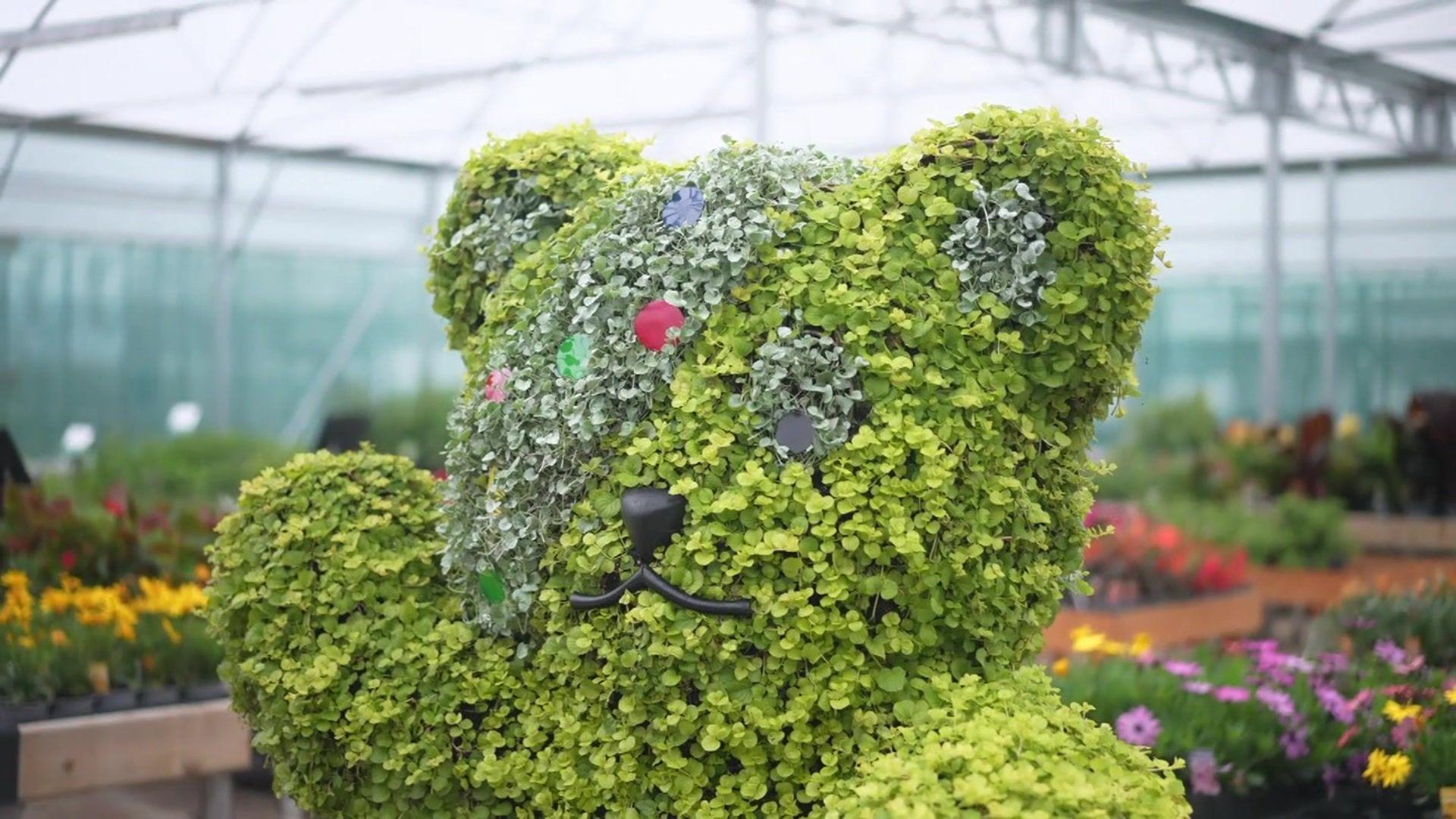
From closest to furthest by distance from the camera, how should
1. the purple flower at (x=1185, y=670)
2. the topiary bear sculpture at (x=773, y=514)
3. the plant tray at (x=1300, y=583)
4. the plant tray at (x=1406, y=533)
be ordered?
the topiary bear sculpture at (x=773, y=514) → the purple flower at (x=1185, y=670) → the plant tray at (x=1300, y=583) → the plant tray at (x=1406, y=533)

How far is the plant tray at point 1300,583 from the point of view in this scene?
7016 millimetres

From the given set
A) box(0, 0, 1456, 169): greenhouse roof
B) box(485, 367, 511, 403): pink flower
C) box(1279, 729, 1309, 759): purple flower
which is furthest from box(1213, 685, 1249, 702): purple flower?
box(0, 0, 1456, 169): greenhouse roof

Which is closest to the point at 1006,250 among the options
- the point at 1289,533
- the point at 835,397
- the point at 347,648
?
the point at 835,397

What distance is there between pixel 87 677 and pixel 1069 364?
9.62ft

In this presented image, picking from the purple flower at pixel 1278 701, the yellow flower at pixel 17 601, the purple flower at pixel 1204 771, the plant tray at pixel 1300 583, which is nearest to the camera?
the purple flower at pixel 1204 771

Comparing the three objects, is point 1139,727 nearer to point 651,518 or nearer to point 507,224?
point 651,518

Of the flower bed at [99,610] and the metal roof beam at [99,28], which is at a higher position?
the metal roof beam at [99,28]

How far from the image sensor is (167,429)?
Result: 927 cm

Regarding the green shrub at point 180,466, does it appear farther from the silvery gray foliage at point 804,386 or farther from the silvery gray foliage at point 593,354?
the silvery gray foliage at point 804,386

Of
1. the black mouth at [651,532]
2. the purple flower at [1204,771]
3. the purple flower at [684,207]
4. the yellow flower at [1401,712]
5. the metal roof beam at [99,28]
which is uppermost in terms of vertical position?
the metal roof beam at [99,28]

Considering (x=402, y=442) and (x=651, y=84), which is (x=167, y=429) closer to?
(x=402, y=442)

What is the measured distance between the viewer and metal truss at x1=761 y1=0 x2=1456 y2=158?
30.6 ft

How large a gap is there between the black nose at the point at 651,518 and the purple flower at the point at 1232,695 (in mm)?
1942

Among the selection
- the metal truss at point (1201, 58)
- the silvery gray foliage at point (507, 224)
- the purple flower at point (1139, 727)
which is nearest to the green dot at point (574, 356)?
the silvery gray foliage at point (507, 224)
